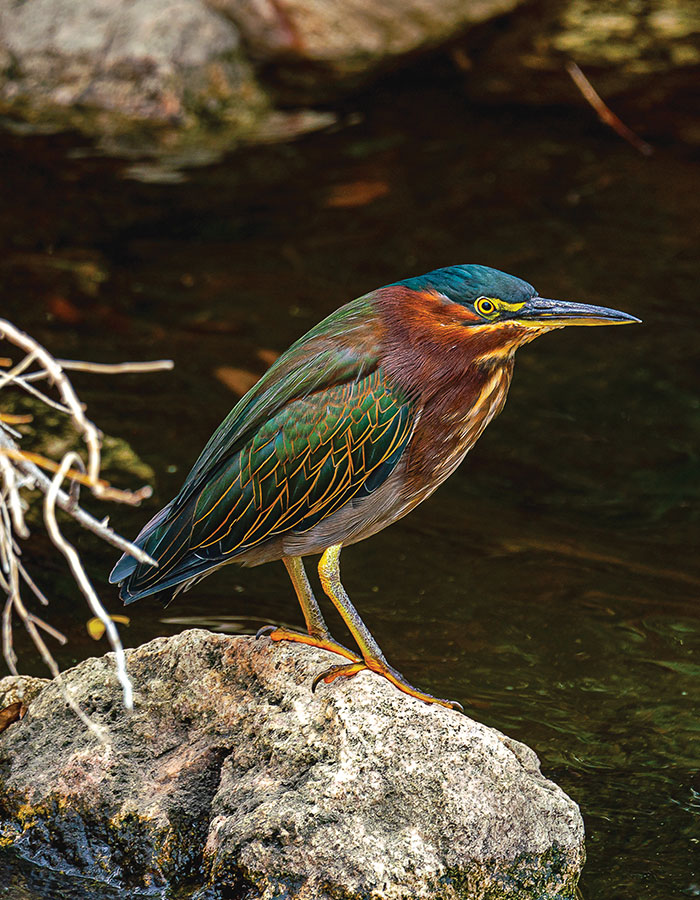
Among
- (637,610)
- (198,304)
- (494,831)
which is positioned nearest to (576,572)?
(637,610)

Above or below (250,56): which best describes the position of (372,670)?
below

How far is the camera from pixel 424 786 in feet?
13.4

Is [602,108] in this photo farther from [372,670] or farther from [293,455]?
[372,670]

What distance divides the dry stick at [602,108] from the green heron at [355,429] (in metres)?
6.71

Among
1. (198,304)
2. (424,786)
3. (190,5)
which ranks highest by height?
(190,5)

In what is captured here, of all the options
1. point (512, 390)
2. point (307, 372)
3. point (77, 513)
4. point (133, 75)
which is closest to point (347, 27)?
point (133, 75)

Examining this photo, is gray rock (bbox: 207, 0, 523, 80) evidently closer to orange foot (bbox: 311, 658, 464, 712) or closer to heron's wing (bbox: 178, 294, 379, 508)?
heron's wing (bbox: 178, 294, 379, 508)

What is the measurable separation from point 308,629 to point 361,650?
264 millimetres

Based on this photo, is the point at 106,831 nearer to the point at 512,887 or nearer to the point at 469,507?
the point at 512,887

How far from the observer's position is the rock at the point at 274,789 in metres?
3.94

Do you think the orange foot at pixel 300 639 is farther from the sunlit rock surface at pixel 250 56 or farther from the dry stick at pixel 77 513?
the sunlit rock surface at pixel 250 56

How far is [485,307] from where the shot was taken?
176 inches

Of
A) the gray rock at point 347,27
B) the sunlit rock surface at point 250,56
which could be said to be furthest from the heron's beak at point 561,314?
the gray rock at point 347,27

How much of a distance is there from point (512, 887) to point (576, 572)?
2907 mm
